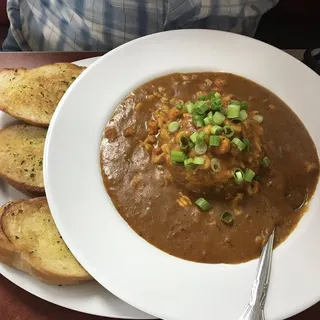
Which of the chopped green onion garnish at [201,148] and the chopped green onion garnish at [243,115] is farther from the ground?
the chopped green onion garnish at [243,115]

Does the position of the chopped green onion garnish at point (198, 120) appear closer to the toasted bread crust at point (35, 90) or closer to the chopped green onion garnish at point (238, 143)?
the chopped green onion garnish at point (238, 143)

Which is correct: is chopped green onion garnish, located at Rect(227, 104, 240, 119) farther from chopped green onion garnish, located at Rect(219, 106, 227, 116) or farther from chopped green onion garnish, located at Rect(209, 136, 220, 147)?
chopped green onion garnish, located at Rect(209, 136, 220, 147)

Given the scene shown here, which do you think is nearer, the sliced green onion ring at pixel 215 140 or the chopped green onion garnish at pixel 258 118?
the sliced green onion ring at pixel 215 140

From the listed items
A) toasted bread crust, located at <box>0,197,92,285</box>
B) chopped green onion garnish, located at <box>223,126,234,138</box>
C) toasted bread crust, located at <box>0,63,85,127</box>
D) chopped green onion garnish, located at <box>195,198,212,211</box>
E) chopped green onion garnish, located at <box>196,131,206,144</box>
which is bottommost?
toasted bread crust, located at <box>0,197,92,285</box>

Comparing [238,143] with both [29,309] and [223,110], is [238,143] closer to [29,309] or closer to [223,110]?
[223,110]

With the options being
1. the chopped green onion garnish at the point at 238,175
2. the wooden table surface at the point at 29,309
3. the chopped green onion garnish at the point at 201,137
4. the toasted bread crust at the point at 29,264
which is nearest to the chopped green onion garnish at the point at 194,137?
the chopped green onion garnish at the point at 201,137

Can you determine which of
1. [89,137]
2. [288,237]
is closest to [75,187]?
[89,137]

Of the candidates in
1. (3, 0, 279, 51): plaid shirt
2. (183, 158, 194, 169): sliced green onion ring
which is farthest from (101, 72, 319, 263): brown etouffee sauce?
(3, 0, 279, 51): plaid shirt

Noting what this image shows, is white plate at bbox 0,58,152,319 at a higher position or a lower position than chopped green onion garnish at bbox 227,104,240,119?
lower
